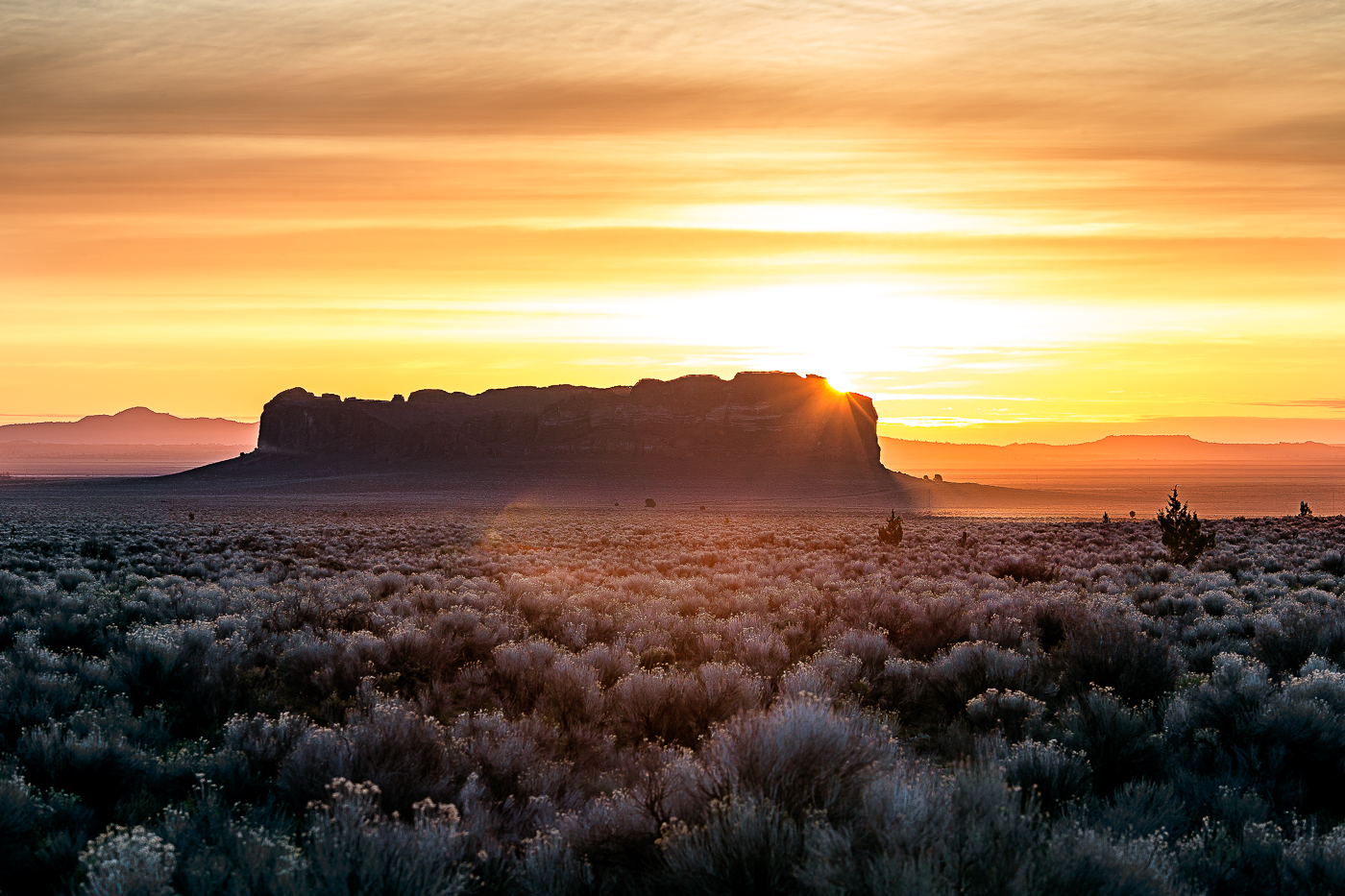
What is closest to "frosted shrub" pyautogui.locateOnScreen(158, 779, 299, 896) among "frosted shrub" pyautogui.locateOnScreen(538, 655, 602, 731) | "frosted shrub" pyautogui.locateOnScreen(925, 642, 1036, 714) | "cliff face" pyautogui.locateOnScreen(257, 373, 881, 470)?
"frosted shrub" pyautogui.locateOnScreen(538, 655, 602, 731)

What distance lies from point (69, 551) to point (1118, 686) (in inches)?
1022

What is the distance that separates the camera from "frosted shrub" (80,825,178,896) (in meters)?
3.38

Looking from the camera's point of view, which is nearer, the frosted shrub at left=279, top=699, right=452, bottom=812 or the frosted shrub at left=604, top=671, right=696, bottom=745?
the frosted shrub at left=279, top=699, right=452, bottom=812

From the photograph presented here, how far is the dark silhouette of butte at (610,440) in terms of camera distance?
12662 centimetres

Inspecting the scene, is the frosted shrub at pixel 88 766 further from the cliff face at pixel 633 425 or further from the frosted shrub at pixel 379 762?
the cliff face at pixel 633 425

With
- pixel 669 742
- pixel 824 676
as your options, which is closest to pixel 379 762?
pixel 669 742

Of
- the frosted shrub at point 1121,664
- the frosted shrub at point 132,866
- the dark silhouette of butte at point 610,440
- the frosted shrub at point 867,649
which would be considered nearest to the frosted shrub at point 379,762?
the frosted shrub at point 132,866

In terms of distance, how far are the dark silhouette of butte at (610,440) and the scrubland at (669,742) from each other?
10287 cm

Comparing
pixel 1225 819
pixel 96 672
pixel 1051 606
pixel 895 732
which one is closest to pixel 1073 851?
pixel 1225 819

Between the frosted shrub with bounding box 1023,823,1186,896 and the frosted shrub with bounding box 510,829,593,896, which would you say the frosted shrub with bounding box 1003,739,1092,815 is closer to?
the frosted shrub with bounding box 1023,823,1186,896

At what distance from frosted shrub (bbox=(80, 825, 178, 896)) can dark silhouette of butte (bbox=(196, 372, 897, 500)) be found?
361 ft

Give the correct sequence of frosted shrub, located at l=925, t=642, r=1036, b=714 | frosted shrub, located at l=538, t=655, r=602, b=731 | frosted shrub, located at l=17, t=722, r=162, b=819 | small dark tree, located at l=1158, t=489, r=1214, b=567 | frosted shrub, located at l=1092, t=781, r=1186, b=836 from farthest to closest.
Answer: small dark tree, located at l=1158, t=489, r=1214, b=567, frosted shrub, located at l=925, t=642, r=1036, b=714, frosted shrub, located at l=538, t=655, r=602, b=731, frosted shrub, located at l=17, t=722, r=162, b=819, frosted shrub, located at l=1092, t=781, r=1186, b=836

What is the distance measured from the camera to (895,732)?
22.3 ft

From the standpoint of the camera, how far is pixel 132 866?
348 cm
